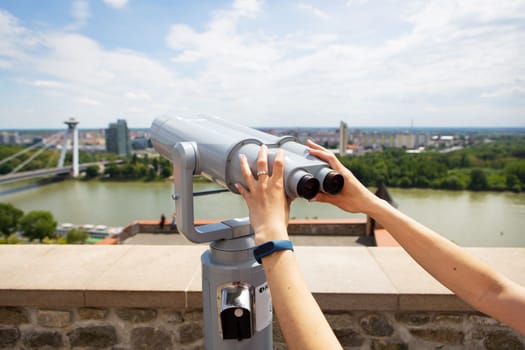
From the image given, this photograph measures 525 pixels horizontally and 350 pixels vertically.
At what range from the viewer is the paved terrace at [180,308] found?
152cm

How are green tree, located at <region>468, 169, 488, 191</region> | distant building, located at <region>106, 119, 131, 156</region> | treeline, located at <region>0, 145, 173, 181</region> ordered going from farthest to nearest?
distant building, located at <region>106, 119, 131, 156</region>, treeline, located at <region>0, 145, 173, 181</region>, green tree, located at <region>468, 169, 488, 191</region>

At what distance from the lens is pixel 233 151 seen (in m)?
1.03

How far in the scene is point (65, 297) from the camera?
155cm

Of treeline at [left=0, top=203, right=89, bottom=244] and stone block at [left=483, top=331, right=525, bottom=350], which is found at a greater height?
stone block at [left=483, top=331, right=525, bottom=350]

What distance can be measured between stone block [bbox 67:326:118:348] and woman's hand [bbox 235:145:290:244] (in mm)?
1184

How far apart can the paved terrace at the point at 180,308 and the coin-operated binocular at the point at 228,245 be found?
17.5 inches

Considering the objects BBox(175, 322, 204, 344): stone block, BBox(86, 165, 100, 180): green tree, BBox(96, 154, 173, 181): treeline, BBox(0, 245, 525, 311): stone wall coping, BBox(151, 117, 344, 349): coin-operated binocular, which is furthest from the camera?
BBox(86, 165, 100, 180): green tree

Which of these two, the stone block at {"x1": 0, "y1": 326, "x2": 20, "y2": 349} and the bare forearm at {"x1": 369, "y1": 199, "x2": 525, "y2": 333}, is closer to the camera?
the bare forearm at {"x1": 369, "y1": 199, "x2": 525, "y2": 333}

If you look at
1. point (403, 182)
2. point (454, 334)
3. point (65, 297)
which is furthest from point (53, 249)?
point (403, 182)

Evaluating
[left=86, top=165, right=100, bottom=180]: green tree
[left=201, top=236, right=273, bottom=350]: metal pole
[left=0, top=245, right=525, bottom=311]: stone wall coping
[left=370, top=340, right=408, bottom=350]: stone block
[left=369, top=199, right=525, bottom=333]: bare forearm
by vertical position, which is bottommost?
[left=86, top=165, right=100, bottom=180]: green tree

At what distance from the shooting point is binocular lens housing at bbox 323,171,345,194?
0.83 metres

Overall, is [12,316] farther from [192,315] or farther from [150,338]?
[192,315]

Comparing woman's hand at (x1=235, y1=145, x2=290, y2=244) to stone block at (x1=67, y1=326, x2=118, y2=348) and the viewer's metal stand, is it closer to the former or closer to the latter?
the viewer's metal stand

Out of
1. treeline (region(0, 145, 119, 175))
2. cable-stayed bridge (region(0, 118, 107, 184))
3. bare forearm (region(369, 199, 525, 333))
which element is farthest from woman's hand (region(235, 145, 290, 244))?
treeline (region(0, 145, 119, 175))
